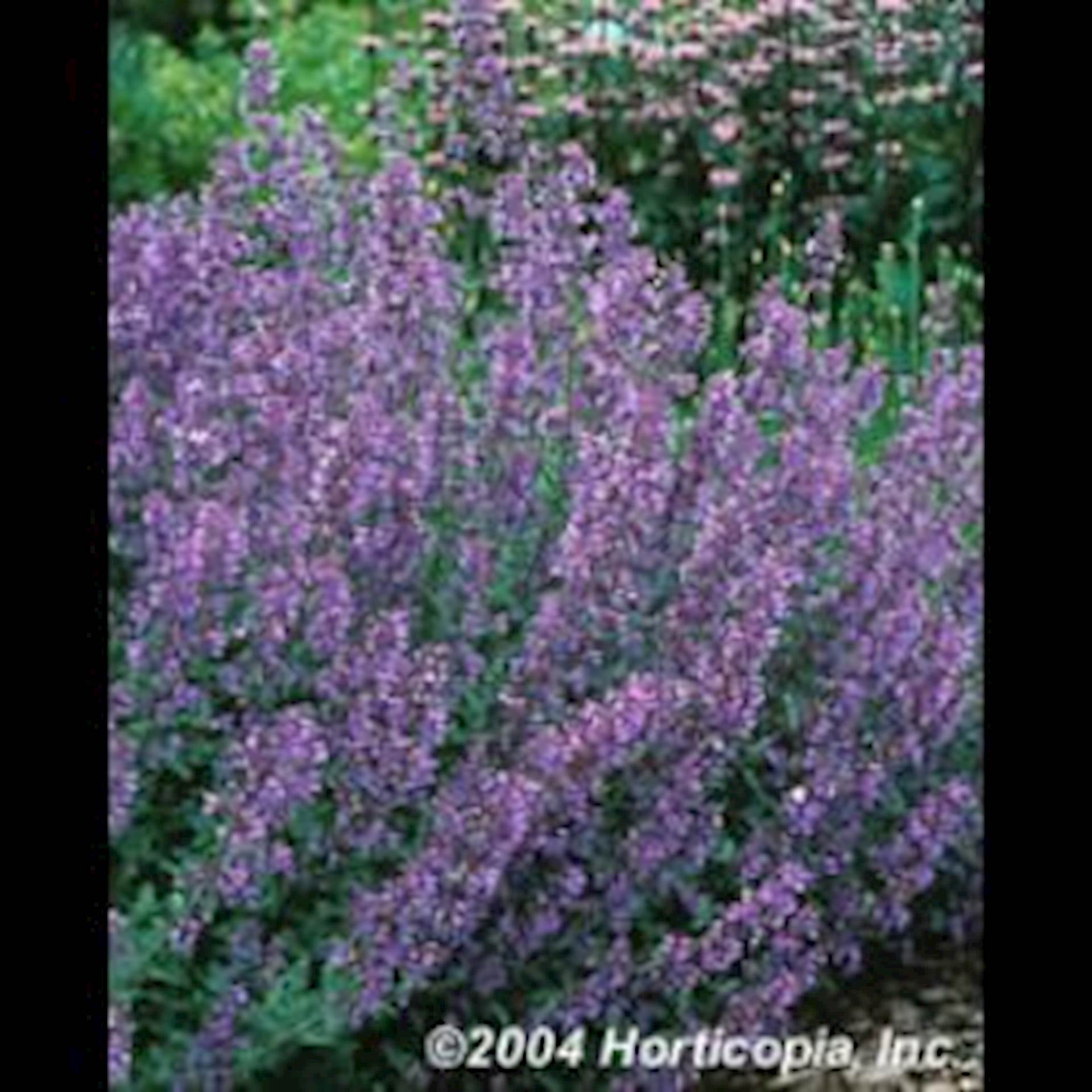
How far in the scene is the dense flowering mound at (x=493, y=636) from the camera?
3.89 meters

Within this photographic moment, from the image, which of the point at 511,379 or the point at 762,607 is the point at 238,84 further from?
the point at 762,607

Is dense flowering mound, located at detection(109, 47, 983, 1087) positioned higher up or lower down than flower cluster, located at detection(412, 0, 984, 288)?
lower down

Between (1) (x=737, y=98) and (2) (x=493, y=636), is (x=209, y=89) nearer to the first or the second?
(1) (x=737, y=98)

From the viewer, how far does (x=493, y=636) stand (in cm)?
408

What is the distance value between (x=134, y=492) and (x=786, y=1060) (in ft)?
3.75

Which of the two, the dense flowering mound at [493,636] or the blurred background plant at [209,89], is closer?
the dense flowering mound at [493,636]

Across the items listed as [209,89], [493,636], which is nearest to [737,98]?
[209,89]

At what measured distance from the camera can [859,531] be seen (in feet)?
13.5

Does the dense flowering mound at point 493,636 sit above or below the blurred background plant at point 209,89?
below

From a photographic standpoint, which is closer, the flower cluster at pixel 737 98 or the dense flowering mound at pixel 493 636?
the dense flowering mound at pixel 493 636

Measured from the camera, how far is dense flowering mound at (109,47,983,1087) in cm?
389

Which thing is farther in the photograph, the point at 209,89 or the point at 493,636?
the point at 209,89
